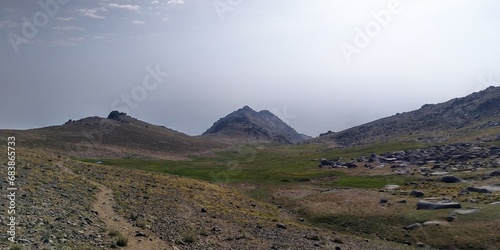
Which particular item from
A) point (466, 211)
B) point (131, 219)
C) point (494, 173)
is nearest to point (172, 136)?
point (494, 173)

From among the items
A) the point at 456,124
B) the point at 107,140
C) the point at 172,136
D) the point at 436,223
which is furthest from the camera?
the point at 172,136

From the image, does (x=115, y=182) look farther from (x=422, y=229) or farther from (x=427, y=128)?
(x=427, y=128)

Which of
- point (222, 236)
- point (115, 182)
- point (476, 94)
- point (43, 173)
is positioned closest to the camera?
point (222, 236)

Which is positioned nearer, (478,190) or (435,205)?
(435,205)

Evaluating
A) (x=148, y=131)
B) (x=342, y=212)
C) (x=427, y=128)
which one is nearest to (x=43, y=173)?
(x=342, y=212)

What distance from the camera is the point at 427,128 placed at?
17550 cm

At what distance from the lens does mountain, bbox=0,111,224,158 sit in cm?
11662

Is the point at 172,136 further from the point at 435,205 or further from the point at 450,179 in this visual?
the point at 435,205

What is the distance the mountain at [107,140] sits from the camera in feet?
383

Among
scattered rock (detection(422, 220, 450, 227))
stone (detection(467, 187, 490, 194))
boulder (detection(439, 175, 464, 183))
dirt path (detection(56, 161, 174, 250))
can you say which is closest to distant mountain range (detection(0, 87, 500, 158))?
boulder (detection(439, 175, 464, 183))

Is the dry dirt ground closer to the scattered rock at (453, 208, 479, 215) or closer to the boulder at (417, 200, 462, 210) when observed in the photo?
the scattered rock at (453, 208, 479, 215)

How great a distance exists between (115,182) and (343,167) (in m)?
73.0

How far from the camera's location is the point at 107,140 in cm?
14450

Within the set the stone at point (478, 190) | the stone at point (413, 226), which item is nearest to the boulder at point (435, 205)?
the stone at point (413, 226)
